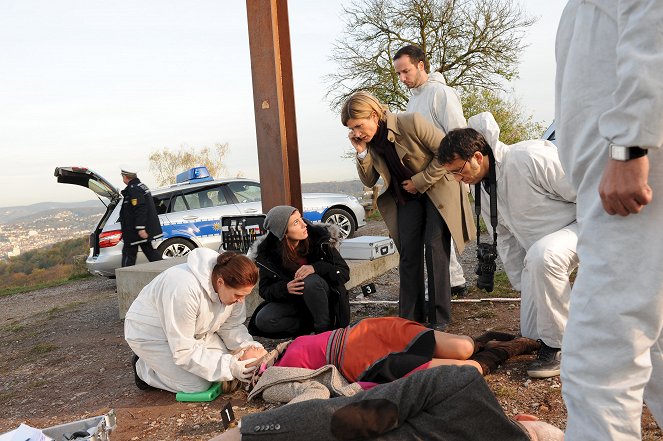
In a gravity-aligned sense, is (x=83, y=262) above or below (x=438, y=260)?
below

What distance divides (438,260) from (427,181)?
23.6 inches

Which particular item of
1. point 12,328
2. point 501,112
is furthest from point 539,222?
point 501,112

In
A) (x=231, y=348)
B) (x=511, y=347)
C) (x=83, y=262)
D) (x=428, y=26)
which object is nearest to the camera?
(x=511, y=347)

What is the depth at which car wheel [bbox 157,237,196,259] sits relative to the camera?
31.7 ft

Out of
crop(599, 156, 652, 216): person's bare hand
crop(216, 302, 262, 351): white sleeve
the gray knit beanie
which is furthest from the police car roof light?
crop(599, 156, 652, 216): person's bare hand

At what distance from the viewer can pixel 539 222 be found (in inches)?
147

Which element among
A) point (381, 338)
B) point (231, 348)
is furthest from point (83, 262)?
point (381, 338)

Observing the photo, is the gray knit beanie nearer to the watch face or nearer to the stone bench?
the stone bench

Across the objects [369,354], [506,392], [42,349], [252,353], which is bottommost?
[42,349]

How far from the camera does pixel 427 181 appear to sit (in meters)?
4.36

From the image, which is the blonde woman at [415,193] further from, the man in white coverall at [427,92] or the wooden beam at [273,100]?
the wooden beam at [273,100]

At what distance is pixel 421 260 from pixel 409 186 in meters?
0.59

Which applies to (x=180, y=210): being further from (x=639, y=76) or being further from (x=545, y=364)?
(x=639, y=76)

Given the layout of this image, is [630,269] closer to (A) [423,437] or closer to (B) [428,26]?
(A) [423,437]
